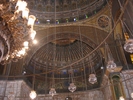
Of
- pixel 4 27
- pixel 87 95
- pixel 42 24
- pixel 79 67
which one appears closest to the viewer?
pixel 4 27

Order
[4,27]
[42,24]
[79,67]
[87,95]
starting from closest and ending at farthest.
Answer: [4,27] < [42,24] < [87,95] < [79,67]

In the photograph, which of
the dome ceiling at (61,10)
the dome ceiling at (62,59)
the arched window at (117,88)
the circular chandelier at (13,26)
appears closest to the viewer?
the circular chandelier at (13,26)

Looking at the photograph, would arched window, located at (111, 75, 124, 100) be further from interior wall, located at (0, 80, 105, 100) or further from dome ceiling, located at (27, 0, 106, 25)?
dome ceiling, located at (27, 0, 106, 25)

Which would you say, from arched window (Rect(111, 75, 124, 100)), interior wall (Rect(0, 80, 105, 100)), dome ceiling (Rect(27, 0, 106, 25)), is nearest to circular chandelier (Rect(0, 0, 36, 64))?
interior wall (Rect(0, 80, 105, 100))

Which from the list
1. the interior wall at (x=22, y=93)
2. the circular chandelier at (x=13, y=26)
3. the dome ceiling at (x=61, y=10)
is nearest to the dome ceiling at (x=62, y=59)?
the interior wall at (x=22, y=93)

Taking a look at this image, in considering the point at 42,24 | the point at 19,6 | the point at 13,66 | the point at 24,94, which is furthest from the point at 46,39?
the point at 19,6

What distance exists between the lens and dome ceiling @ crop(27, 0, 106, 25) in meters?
9.54

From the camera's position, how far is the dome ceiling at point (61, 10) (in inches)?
376

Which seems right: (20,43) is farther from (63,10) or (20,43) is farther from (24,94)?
(63,10)

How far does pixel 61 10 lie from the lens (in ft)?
33.4

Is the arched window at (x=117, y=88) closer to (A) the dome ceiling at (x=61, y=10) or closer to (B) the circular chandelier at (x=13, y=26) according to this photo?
(A) the dome ceiling at (x=61, y=10)

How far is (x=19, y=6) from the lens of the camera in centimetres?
405

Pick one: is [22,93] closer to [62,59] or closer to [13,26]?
[62,59]

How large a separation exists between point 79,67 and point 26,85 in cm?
468
